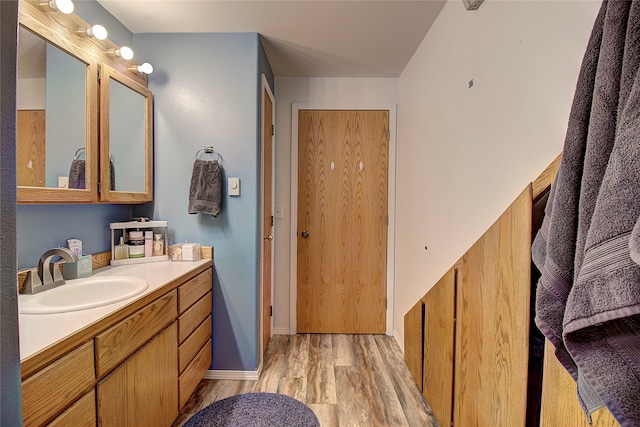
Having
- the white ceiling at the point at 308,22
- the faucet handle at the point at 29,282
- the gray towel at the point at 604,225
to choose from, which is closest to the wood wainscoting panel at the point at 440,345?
the gray towel at the point at 604,225

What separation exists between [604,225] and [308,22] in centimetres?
194

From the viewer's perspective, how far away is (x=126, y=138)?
5.75ft

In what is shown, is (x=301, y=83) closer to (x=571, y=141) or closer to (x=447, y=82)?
(x=447, y=82)

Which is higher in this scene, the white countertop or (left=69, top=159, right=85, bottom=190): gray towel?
(left=69, top=159, right=85, bottom=190): gray towel

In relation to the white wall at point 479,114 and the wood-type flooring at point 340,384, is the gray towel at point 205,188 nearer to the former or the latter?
the wood-type flooring at point 340,384

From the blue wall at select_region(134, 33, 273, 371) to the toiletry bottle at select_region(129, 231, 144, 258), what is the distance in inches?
7.8

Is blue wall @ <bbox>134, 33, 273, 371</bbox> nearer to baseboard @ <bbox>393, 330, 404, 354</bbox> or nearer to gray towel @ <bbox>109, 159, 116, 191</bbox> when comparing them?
gray towel @ <bbox>109, 159, 116, 191</bbox>

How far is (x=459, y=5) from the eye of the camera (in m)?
1.53

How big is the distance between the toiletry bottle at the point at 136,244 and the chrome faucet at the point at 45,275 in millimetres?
473

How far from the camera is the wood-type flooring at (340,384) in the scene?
5.55ft

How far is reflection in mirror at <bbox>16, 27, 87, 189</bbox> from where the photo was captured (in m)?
1.18

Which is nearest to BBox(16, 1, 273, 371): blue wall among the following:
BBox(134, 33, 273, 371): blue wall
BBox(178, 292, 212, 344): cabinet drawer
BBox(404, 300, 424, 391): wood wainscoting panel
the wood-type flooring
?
BBox(134, 33, 273, 371): blue wall

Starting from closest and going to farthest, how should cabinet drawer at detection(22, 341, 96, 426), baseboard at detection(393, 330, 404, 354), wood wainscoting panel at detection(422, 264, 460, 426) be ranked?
1. cabinet drawer at detection(22, 341, 96, 426)
2. wood wainscoting panel at detection(422, 264, 460, 426)
3. baseboard at detection(393, 330, 404, 354)

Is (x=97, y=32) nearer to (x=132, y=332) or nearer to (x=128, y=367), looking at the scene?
(x=132, y=332)
